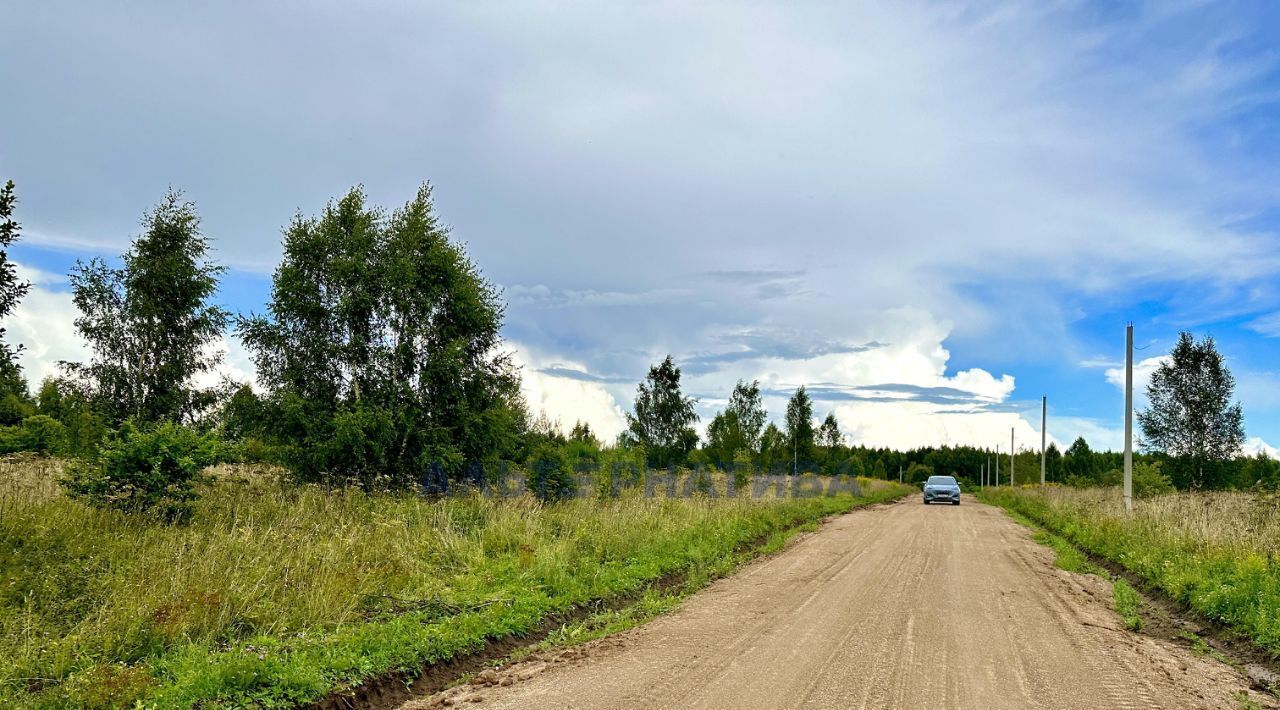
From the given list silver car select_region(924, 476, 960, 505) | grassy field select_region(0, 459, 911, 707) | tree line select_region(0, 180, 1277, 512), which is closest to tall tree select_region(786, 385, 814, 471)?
silver car select_region(924, 476, 960, 505)

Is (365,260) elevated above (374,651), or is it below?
above

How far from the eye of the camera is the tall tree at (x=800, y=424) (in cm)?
6238

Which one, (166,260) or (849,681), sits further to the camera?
(166,260)

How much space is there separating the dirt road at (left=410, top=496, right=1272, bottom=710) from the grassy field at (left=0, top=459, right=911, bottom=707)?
3.44 feet

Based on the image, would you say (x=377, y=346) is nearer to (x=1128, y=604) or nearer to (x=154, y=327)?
(x=154, y=327)

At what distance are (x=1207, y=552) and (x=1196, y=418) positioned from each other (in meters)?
35.0

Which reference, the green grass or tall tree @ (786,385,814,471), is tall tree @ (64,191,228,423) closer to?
the green grass

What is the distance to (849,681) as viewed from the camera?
6.30 meters

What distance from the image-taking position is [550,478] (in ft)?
57.2

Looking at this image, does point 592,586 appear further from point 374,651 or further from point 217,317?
point 217,317

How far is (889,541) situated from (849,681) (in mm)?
12258

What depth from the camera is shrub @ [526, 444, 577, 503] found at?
56.6 ft

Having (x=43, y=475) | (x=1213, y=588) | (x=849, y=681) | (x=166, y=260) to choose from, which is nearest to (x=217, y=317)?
(x=166, y=260)

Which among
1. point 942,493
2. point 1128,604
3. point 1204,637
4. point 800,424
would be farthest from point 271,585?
point 800,424
